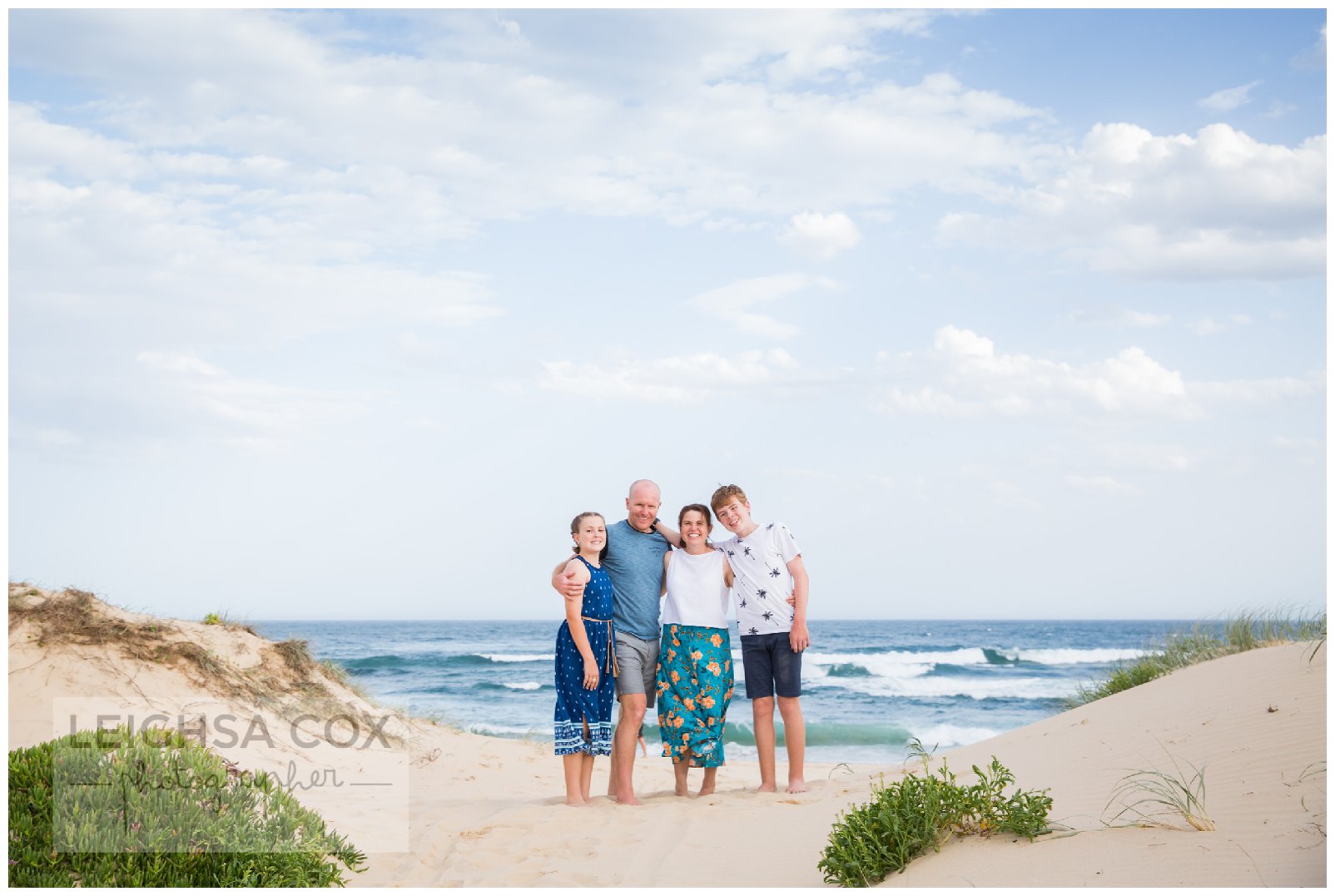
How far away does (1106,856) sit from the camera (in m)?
4.34

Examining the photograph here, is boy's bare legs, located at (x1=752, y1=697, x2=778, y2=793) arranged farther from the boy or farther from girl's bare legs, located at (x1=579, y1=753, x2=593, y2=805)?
girl's bare legs, located at (x1=579, y1=753, x2=593, y2=805)

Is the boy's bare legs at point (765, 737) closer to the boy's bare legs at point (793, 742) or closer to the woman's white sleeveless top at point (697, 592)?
the boy's bare legs at point (793, 742)

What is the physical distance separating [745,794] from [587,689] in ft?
4.90

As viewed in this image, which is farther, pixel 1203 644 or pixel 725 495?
pixel 1203 644

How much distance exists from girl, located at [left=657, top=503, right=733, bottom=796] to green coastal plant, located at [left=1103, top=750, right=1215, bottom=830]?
2586 millimetres

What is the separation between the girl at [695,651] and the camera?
23.3 ft

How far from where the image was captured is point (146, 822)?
437 centimetres

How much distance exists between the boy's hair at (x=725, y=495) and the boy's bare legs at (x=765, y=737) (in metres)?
1.43

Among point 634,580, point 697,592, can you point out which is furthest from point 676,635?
point 634,580

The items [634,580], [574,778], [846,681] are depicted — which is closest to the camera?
[574,778]

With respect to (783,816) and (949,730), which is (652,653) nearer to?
(783,816)

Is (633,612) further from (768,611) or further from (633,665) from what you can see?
(768,611)

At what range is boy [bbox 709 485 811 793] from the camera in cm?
718

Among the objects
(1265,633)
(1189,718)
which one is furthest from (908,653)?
(1189,718)
